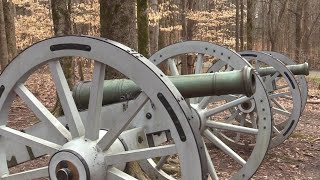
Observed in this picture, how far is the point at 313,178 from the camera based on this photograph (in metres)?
6.53

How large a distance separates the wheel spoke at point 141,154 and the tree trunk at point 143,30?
3.99 m

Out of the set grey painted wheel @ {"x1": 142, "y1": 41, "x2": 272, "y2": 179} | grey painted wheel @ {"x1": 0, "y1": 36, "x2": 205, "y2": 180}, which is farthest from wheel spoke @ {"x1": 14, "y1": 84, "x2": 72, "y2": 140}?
grey painted wheel @ {"x1": 142, "y1": 41, "x2": 272, "y2": 179}

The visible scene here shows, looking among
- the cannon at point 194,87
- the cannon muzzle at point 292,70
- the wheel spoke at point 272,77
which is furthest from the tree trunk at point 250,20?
the cannon at point 194,87

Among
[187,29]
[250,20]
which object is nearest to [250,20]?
[250,20]

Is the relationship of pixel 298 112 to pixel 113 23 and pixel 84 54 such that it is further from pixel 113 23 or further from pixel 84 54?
pixel 84 54

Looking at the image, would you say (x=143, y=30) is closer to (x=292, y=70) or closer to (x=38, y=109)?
(x=292, y=70)

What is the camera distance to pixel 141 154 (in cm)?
289

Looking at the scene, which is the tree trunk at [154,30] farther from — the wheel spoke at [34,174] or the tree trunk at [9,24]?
the wheel spoke at [34,174]

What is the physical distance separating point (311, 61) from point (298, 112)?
2420 cm

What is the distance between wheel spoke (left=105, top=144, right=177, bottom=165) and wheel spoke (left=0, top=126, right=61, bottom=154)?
17.2 inches

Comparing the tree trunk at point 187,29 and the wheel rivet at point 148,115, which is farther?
the tree trunk at point 187,29

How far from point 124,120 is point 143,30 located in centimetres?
448

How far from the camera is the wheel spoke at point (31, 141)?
3182 mm

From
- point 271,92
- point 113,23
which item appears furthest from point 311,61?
point 113,23
